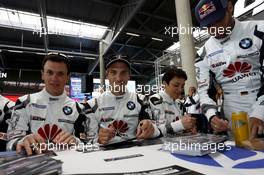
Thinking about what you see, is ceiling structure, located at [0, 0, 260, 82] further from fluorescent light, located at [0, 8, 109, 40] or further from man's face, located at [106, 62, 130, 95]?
man's face, located at [106, 62, 130, 95]

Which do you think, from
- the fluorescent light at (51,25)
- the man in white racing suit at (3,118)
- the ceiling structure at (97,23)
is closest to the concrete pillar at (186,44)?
the ceiling structure at (97,23)

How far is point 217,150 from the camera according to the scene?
3.39 ft

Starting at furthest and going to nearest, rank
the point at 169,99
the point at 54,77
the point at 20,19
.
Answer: the point at 20,19 → the point at 169,99 → the point at 54,77

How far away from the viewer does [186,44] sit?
425cm

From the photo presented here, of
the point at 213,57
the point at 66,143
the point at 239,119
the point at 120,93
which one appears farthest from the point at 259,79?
the point at 66,143

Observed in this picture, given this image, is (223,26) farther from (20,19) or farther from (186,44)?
(20,19)

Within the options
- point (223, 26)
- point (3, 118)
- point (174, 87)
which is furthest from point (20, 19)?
point (223, 26)

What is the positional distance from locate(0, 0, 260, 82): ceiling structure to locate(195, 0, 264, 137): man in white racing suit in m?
3.69

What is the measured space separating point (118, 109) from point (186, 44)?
266 centimetres

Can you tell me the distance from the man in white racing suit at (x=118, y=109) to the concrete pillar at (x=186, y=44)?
2338 millimetres

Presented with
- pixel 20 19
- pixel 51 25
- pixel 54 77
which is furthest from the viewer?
pixel 51 25

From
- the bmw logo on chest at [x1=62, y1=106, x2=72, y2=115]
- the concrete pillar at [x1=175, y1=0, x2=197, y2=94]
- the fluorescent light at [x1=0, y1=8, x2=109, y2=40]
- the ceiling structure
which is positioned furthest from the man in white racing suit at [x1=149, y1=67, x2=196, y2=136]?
the fluorescent light at [x1=0, y1=8, x2=109, y2=40]

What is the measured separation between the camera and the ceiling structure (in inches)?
295

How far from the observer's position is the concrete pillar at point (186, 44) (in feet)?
13.8
